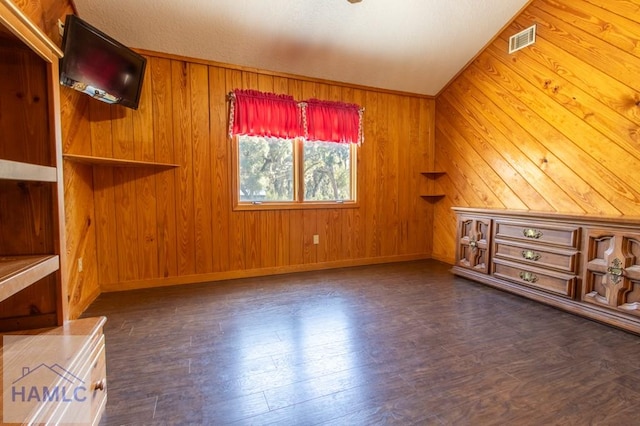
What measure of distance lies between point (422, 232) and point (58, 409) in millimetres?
4362

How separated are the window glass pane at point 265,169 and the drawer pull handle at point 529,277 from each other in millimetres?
2590

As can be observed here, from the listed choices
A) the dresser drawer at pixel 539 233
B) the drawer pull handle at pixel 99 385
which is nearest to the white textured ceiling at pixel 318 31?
the dresser drawer at pixel 539 233

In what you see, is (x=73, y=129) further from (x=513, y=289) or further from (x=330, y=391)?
(x=513, y=289)

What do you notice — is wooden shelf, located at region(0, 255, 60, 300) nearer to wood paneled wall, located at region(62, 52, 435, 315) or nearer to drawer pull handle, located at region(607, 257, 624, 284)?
wood paneled wall, located at region(62, 52, 435, 315)

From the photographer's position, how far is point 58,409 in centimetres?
95

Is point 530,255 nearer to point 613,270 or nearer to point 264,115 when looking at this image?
point 613,270

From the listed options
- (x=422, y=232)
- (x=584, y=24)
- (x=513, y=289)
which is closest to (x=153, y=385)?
(x=513, y=289)

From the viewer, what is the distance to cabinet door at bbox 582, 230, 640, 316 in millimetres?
2137

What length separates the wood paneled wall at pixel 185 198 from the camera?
292 centimetres

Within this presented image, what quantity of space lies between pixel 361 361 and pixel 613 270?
1.98m

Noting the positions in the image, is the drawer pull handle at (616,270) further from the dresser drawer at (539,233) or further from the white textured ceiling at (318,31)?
the white textured ceiling at (318,31)

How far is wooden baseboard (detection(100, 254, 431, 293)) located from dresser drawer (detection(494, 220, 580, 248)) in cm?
160

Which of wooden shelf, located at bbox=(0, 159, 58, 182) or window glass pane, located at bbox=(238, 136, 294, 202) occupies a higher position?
window glass pane, located at bbox=(238, 136, 294, 202)

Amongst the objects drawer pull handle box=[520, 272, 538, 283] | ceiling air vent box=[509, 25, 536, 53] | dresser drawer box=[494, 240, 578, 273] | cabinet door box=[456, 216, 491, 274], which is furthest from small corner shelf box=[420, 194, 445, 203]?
ceiling air vent box=[509, 25, 536, 53]
